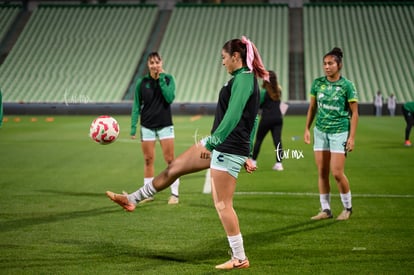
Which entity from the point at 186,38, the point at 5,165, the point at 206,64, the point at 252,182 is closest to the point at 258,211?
the point at 252,182

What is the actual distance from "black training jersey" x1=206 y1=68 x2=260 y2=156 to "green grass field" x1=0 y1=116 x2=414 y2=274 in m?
1.37

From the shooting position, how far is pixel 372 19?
48.4m

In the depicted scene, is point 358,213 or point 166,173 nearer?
point 166,173

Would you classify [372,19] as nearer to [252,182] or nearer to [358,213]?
[252,182]

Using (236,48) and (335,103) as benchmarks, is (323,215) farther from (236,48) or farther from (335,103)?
(236,48)

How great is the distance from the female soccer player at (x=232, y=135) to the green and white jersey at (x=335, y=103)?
2.93 metres

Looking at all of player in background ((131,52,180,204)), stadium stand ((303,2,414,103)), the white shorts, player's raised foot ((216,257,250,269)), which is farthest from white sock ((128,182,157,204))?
stadium stand ((303,2,414,103))

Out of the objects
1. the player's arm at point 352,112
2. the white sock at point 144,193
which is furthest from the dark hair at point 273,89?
the white sock at point 144,193

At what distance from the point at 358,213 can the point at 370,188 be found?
9.09ft

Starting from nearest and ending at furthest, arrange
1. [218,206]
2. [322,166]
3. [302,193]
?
[218,206], [322,166], [302,193]

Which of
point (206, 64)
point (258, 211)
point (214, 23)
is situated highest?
point (214, 23)

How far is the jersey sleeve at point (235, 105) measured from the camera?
658 centimetres

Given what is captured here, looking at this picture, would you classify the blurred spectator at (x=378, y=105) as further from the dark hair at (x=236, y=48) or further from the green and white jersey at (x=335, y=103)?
the dark hair at (x=236, y=48)

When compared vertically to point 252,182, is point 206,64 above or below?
above
